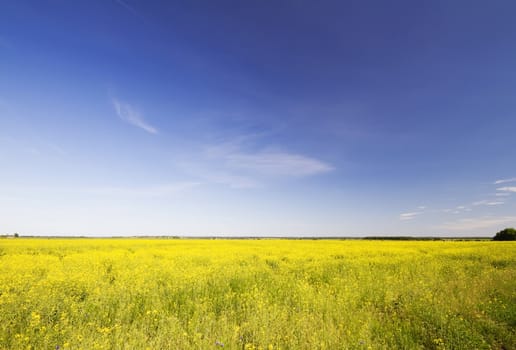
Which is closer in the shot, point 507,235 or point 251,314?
point 251,314

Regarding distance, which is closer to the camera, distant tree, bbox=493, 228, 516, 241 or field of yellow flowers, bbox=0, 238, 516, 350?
field of yellow flowers, bbox=0, 238, 516, 350

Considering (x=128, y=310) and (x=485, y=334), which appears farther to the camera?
(x=128, y=310)

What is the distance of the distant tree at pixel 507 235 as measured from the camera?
53.5 meters

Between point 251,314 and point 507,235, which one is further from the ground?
point 507,235

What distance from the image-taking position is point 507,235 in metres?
54.8

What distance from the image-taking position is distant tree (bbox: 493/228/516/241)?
5346 centimetres

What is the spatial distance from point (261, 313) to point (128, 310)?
3.17m

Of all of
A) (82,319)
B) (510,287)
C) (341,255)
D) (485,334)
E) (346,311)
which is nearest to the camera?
(485,334)

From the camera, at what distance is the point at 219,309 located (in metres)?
6.83

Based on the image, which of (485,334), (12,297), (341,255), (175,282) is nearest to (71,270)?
(12,297)

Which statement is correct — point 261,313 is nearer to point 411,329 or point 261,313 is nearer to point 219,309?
point 219,309

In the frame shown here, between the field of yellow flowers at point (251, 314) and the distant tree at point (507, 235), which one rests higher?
the distant tree at point (507, 235)

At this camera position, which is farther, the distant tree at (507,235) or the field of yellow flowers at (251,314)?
the distant tree at (507,235)

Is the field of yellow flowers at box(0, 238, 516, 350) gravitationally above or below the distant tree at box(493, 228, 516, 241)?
below
